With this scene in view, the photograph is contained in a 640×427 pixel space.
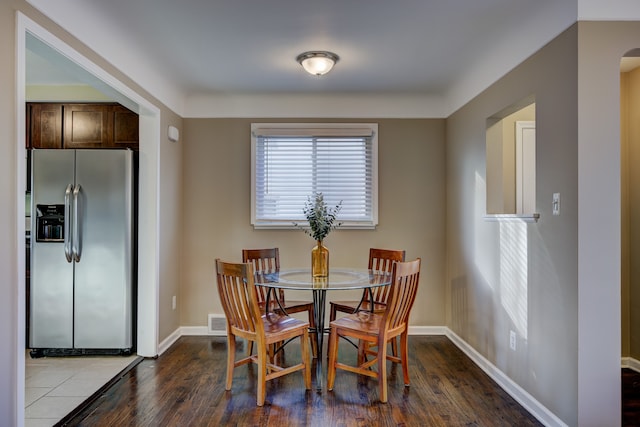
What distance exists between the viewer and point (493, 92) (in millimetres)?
3104

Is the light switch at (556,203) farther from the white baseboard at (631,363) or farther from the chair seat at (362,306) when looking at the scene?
the white baseboard at (631,363)

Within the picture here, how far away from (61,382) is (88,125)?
7.47ft

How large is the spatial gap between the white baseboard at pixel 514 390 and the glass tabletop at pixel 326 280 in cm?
103

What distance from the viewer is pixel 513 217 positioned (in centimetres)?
276

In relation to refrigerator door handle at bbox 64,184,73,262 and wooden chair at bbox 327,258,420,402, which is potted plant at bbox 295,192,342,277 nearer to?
wooden chair at bbox 327,258,420,402

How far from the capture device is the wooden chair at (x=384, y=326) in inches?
102

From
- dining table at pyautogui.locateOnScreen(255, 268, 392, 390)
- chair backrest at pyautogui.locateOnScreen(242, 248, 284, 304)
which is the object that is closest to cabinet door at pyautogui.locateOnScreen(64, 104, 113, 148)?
chair backrest at pyautogui.locateOnScreen(242, 248, 284, 304)

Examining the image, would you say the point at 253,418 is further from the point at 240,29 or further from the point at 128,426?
the point at 240,29

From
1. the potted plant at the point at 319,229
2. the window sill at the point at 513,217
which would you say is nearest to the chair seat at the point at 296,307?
the potted plant at the point at 319,229

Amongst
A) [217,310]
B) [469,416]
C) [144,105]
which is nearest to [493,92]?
[469,416]

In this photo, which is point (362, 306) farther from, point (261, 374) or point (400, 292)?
point (261, 374)

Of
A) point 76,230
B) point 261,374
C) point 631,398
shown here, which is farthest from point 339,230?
point 631,398

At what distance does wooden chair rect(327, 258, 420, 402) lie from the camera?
2.60 meters

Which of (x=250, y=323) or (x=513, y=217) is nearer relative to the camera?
(x=250, y=323)
